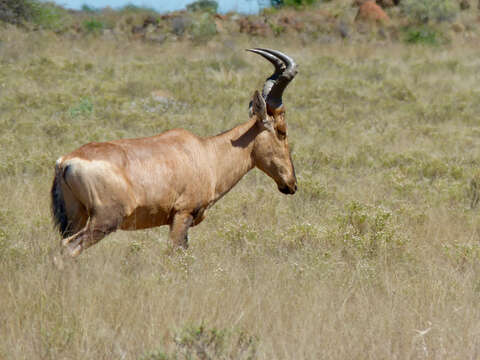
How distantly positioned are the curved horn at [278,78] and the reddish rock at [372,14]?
25809 millimetres

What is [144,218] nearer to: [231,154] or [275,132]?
[231,154]

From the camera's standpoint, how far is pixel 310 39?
26.6 metres

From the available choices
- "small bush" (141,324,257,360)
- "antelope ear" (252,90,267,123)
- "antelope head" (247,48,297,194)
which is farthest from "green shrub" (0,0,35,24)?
"small bush" (141,324,257,360)

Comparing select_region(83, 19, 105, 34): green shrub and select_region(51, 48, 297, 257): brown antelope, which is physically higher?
select_region(83, 19, 105, 34): green shrub

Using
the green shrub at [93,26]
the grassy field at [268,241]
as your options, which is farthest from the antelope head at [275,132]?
the green shrub at [93,26]

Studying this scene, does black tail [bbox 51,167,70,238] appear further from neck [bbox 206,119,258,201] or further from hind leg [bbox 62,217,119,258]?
neck [bbox 206,119,258,201]

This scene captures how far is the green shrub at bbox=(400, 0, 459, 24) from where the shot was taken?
32.0 metres

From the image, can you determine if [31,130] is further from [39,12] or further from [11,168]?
[39,12]

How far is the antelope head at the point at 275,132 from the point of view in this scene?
596 centimetres

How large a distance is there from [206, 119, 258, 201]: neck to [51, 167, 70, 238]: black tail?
143 cm

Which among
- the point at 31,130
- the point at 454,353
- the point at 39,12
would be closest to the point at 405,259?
the point at 454,353

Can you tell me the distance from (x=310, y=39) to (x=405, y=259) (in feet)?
71.5

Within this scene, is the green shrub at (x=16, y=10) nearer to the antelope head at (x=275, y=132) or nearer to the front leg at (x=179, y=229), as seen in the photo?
the antelope head at (x=275, y=132)

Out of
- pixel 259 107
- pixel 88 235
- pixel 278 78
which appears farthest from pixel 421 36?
pixel 88 235
